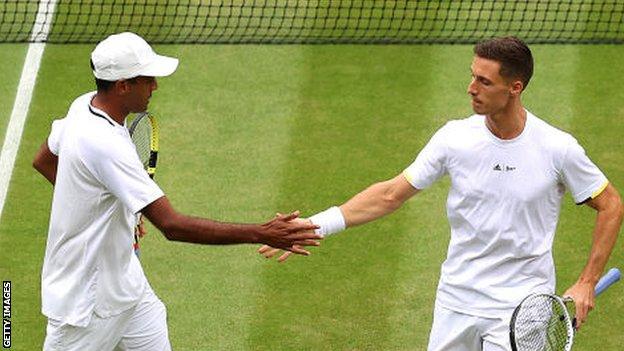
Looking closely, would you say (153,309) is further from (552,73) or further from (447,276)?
(552,73)

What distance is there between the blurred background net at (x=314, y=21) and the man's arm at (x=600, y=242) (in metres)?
6.91

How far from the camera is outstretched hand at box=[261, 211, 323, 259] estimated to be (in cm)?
880

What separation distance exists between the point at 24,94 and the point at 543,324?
24.1ft

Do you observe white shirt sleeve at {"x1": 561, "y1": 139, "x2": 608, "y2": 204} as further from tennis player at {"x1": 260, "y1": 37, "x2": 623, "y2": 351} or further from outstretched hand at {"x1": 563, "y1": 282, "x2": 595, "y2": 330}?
outstretched hand at {"x1": 563, "y1": 282, "x2": 595, "y2": 330}

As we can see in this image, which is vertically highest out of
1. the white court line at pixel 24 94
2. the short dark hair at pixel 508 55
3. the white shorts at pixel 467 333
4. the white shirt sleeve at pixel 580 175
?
the short dark hair at pixel 508 55

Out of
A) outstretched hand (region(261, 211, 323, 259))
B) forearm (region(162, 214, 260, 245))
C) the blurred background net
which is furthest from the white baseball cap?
the blurred background net

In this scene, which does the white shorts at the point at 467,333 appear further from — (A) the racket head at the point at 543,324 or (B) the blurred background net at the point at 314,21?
Answer: (B) the blurred background net at the point at 314,21

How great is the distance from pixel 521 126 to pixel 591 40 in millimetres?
7249

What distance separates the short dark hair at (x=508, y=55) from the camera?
8805mm

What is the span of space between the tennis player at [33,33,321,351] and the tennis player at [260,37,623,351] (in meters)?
0.87

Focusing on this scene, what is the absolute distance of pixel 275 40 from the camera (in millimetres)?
15750

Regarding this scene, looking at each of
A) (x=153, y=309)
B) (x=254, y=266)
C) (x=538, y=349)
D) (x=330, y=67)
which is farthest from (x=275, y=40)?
(x=538, y=349)

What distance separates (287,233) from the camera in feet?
29.1

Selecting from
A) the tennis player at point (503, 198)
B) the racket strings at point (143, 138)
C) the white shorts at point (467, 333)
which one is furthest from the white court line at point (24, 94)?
the tennis player at point (503, 198)
